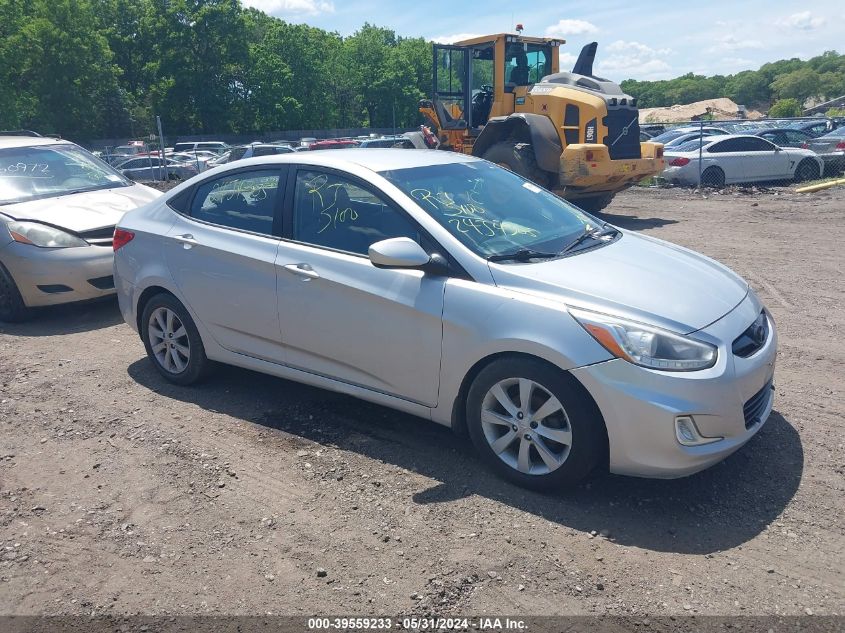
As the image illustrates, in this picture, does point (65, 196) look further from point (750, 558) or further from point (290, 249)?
point (750, 558)

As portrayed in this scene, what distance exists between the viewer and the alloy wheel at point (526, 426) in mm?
3578

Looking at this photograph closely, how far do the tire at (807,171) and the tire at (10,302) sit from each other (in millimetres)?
18249

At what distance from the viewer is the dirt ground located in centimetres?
305

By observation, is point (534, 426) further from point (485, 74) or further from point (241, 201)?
point (485, 74)

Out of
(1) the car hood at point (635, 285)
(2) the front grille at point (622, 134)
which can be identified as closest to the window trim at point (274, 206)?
(1) the car hood at point (635, 285)

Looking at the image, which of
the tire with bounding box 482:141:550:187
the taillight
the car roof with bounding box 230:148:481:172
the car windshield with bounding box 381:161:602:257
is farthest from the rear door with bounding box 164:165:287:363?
the tire with bounding box 482:141:550:187

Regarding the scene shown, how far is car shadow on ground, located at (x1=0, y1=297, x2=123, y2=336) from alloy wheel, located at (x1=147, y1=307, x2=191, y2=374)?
2088mm

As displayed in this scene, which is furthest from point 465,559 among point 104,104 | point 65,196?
point 104,104

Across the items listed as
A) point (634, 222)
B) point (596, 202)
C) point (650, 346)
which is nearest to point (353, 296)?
point (650, 346)

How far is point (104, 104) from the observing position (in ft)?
159

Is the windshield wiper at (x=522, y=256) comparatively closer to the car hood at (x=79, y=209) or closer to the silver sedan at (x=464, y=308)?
the silver sedan at (x=464, y=308)

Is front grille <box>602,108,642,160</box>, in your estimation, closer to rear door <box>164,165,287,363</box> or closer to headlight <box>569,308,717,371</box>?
rear door <box>164,165,287,363</box>

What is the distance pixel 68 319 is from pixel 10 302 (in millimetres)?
564

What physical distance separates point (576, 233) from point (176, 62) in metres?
60.6
